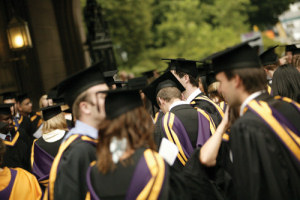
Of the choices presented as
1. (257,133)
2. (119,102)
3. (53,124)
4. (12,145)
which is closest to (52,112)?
(53,124)

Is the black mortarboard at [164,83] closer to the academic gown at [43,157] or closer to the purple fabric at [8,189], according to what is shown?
the academic gown at [43,157]

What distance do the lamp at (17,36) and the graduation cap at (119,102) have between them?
548 cm

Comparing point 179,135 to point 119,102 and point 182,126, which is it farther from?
point 119,102

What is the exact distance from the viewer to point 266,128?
2283mm

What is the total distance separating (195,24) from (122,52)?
5.46 metres

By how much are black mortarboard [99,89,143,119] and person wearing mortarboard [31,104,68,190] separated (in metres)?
2.06

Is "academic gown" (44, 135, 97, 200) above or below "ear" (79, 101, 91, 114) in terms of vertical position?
below

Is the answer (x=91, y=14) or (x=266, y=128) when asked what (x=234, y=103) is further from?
(x=91, y=14)

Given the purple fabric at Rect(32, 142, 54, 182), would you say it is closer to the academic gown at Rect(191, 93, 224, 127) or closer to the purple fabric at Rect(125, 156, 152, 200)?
the academic gown at Rect(191, 93, 224, 127)

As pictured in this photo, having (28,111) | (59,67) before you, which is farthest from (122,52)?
(28,111)

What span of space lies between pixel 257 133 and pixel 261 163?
20 cm

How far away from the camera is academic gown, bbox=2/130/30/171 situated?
4.85m

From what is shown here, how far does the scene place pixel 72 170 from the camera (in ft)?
8.18

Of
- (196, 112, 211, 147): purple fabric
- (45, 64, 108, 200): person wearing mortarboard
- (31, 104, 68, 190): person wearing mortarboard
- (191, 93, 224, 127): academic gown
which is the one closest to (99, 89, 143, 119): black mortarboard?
(45, 64, 108, 200): person wearing mortarboard
